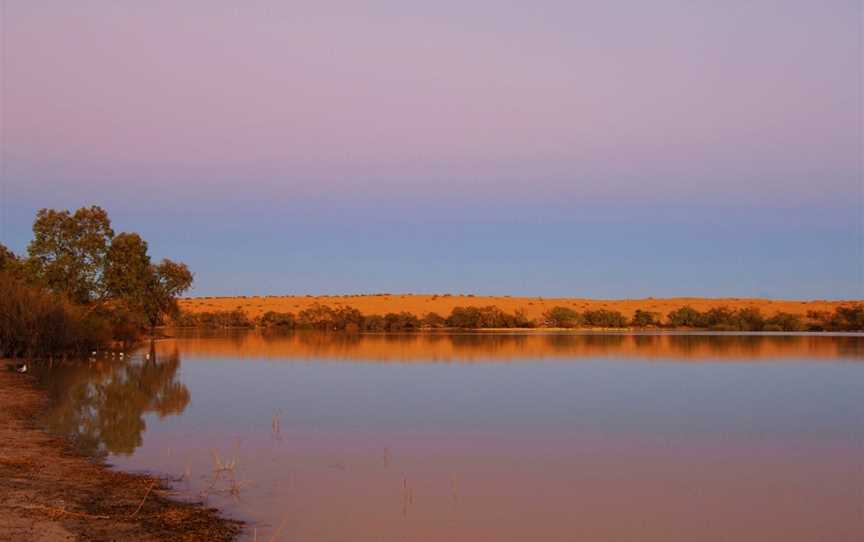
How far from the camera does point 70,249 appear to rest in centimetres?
3338

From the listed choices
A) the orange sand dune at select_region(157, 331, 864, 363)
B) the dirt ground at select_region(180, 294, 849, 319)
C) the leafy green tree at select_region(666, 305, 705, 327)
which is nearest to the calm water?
the orange sand dune at select_region(157, 331, 864, 363)

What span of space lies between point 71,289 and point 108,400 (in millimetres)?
18122

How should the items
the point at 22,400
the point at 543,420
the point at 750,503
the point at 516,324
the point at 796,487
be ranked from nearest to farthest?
1. the point at 750,503
2. the point at 796,487
3. the point at 543,420
4. the point at 22,400
5. the point at 516,324

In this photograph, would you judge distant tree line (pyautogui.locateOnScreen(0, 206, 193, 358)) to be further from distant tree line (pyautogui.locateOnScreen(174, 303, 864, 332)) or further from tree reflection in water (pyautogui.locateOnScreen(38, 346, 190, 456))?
distant tree line (pyautogui.locateOnScreen(174, 303, 864, 332))

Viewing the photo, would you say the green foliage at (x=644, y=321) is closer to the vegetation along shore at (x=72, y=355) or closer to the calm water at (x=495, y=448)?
the vegetation along shore at (x=72, y=355)

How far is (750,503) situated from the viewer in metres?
8.89

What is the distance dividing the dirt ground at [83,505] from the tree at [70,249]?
23785 mm

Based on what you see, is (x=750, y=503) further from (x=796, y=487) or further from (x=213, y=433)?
(x=213, y=433)

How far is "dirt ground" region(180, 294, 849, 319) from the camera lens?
88.4 metres

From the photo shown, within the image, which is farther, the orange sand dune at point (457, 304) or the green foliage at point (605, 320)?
the orange sand dune at point (457, 304)

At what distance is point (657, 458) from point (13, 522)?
7.82 metres

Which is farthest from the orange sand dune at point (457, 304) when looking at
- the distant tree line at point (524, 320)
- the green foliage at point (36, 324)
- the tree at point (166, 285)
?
the green foliage at point (36, 324)

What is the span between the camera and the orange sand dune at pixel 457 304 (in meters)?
88.4

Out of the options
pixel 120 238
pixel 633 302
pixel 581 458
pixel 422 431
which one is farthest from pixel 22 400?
pixel 633 302
